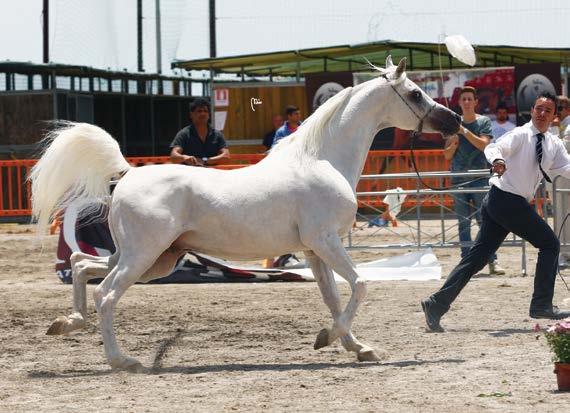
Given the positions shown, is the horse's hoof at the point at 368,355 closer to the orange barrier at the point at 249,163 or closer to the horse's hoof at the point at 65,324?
the horse's hoof at the point at 65,324

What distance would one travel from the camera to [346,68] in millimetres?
31016

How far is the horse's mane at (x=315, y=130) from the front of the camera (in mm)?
8969

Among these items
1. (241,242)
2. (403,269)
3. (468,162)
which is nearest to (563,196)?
(468,162)

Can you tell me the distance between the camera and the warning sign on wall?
1000 inches

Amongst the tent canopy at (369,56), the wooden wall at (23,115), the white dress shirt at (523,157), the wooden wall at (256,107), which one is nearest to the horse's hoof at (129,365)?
the white dress shirt at (523,157)

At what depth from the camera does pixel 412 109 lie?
923cm

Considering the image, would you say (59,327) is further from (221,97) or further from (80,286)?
(221,97)

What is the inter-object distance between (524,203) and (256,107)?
51.2 feet

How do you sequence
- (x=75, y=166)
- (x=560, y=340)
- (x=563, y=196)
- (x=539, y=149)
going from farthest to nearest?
(x=563, y=196), (x=539, y=149), (x=75, y=166), (x=560, y=340)

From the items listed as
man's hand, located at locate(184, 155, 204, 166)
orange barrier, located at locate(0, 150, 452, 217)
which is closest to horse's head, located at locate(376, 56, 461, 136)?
man's hand, located at locate(184, 155, 204, 166)

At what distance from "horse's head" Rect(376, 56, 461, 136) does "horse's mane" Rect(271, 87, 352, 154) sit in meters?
0.38

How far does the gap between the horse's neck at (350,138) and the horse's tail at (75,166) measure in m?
1.46

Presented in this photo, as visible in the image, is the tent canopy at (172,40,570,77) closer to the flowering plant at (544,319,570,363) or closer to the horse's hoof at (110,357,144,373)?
the horse's hoof at (110,357,144,373)

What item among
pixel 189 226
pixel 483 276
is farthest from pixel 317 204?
pixel 483 276
